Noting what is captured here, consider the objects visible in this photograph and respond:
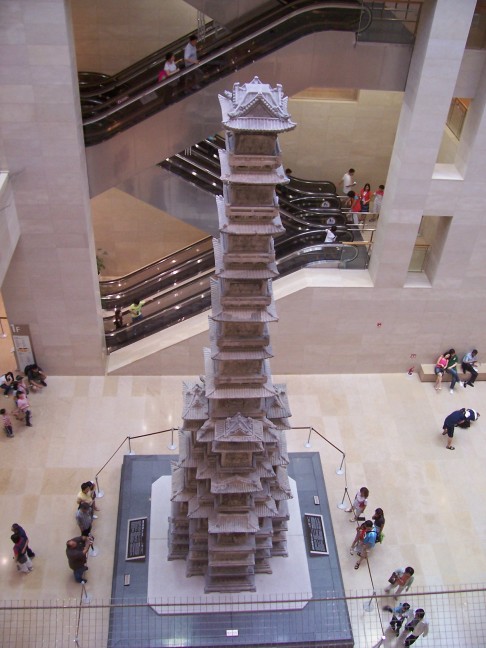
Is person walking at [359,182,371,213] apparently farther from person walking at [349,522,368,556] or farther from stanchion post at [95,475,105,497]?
stanchion post at [95,475,105,497]

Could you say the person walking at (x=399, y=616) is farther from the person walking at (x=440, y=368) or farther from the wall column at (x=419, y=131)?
the wall column at (x=419, y=131)

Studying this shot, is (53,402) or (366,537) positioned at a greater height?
(53,402)

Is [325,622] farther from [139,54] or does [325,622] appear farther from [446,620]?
[139,54]

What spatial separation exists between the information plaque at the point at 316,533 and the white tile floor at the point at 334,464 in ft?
1.51

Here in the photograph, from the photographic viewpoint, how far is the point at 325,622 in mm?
15070

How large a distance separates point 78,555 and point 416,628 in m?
7.19

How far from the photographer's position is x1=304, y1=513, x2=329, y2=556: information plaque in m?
16.3

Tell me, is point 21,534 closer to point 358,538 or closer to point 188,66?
point 358,538

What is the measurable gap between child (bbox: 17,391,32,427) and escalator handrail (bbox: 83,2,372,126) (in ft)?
24.4

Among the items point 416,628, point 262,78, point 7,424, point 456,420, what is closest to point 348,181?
point 262,78

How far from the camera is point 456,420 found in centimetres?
1897

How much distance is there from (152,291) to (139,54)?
7853mm

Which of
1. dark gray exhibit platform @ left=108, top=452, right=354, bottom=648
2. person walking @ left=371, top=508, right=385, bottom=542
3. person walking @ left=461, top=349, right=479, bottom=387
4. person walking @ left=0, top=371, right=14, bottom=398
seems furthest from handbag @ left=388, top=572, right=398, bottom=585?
person walking @ left=0, top=371, right=14, bottom=398

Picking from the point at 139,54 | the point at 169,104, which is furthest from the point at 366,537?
the point at 139,54
